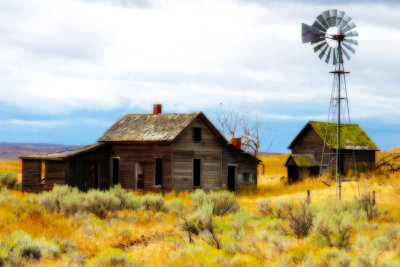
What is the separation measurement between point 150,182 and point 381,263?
1796cm

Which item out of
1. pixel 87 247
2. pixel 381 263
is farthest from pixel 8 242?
pixel 381 263

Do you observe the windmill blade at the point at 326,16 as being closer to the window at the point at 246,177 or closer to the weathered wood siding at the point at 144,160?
the weathered wood siding at the point at 144,160

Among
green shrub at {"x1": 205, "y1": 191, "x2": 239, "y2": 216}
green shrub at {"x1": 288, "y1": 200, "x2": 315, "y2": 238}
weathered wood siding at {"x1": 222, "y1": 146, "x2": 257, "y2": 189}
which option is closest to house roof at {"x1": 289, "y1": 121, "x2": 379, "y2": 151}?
weathered wood siding at {"x1": 222, "y1": 146, "x2": 257, "y2": 189}

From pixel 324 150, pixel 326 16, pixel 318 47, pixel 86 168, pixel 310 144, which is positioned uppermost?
pixel 326 16

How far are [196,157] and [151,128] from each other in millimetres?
2968

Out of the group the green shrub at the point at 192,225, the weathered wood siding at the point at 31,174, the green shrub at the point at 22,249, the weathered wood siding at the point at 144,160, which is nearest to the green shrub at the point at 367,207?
the green shrub at the point at 192,225

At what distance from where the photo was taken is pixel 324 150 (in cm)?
3372

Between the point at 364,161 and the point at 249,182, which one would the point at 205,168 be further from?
the point at 364,161

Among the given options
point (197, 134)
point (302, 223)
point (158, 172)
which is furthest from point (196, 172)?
point (302, 223)

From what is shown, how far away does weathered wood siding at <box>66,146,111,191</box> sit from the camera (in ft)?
80.3

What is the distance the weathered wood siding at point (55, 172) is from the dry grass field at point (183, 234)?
6812 mm

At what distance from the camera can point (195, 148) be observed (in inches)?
1002

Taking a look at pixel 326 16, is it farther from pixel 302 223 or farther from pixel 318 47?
pixel 302 223

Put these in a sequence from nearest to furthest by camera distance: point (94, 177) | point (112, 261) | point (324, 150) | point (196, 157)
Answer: point (112, 261) → point (196, 157) → point (94, 177) → point (324, 150)
